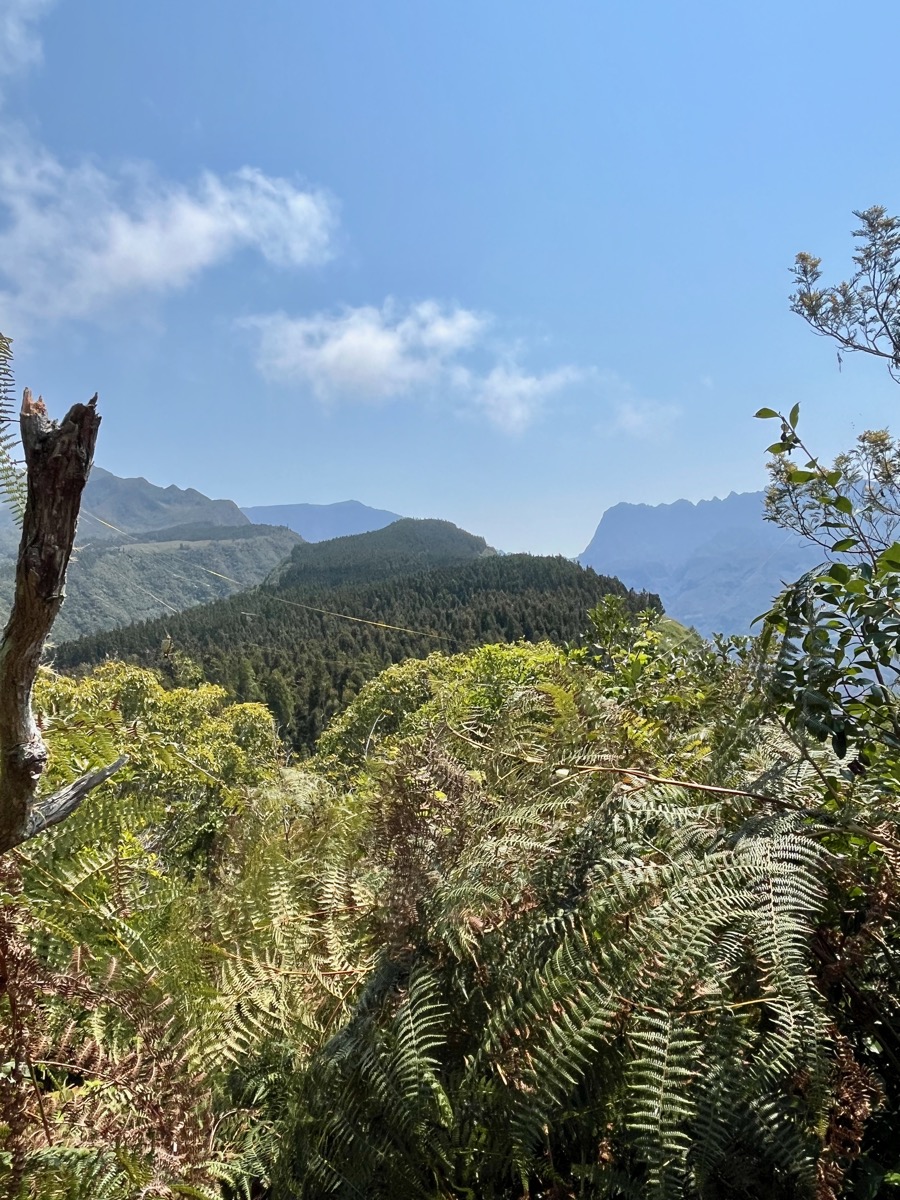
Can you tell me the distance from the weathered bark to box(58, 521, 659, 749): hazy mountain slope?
40686mm

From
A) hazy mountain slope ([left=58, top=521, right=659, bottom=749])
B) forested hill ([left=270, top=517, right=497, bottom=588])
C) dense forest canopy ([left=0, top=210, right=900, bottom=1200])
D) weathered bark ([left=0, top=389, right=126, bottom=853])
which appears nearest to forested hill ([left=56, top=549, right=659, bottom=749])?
hazy mountain slope ([left=58, top=521, right=659, bottom=749])

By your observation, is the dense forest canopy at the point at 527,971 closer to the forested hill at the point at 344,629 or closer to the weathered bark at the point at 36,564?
the weathered bark at the point at 36,564

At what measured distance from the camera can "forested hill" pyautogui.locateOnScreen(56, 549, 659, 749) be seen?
54741 millimetres

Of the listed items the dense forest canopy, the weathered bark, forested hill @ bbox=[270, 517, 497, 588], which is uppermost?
forested hill @ bbox=[270, 517, 497, 588]

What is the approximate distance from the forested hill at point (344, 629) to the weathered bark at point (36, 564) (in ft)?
143

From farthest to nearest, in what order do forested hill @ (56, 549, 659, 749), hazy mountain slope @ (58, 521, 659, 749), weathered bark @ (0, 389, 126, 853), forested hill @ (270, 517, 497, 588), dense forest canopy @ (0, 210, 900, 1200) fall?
forested hill @ (270, 517, 497, 588), hazy mountain slope @ (58, 521, 659, 749), forested hill @ (56, 549, 659, 749), dense forest canopy @ (0, 210, 900, 1200), weathered bark @ (0, 389, 126, 853)

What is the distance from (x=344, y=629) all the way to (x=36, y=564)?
79.7 metres

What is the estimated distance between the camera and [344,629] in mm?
79250

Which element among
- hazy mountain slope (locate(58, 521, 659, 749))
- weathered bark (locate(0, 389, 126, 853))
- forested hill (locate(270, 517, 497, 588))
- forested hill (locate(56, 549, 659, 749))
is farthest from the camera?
forested hill (locate(270, 517, 497, 588))

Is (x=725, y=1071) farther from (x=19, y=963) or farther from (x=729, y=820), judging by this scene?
(x=19, y=963)

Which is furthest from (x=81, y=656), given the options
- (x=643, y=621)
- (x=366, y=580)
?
(x=643, y=621)

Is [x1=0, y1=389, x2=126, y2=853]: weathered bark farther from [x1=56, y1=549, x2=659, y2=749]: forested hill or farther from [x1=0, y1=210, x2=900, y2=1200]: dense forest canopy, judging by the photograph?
[x1=56, y1=549, x2=659, y2=749]: forested hill

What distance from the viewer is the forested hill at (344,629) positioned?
180ft

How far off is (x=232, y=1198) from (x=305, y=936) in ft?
1.42
